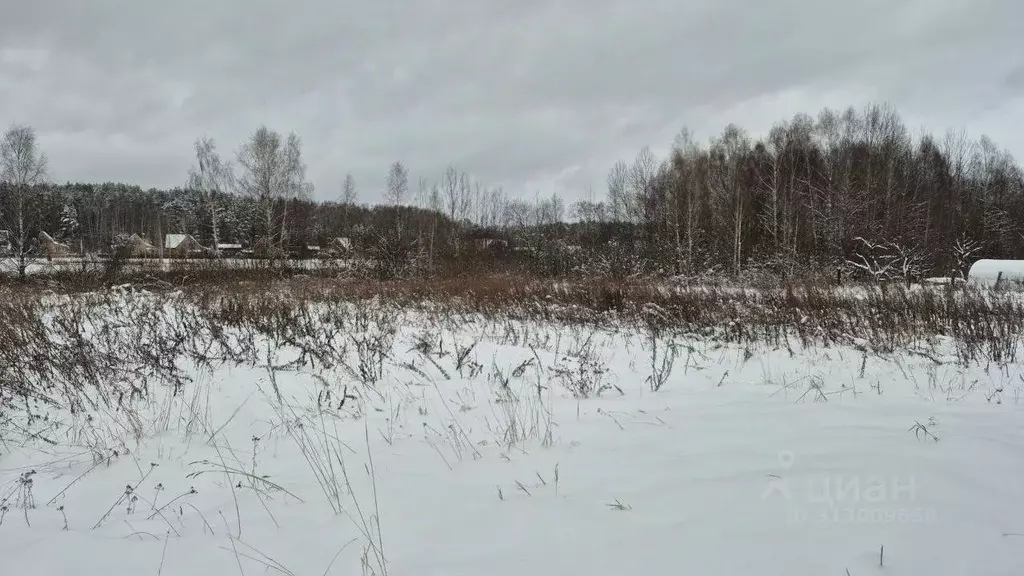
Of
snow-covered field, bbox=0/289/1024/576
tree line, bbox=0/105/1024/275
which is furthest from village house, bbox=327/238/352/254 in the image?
snow-covered field, bbox=0/289/1024/576

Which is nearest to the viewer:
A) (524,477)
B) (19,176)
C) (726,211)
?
(524,477)

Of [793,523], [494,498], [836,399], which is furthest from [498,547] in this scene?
[836,399]

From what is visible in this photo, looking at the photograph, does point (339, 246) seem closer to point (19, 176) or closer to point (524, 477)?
point (19, 176)

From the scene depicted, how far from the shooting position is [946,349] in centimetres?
574

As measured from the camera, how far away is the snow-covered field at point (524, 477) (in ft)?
5.94

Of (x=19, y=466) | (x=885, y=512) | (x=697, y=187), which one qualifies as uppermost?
(x=697, y=187)

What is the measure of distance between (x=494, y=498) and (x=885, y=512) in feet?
5.74

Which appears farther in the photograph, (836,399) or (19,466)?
(836,399)

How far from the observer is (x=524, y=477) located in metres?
2.53

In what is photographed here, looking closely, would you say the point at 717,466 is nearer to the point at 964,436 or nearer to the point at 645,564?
the point at 645,564

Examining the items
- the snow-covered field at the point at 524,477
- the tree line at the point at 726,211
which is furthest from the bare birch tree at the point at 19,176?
the snow-covered field at the point at 524,477

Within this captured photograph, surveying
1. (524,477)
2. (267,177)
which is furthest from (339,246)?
(524,477)

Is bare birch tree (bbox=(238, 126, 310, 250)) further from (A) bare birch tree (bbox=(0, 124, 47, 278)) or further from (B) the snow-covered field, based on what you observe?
(B) the snow-covered field

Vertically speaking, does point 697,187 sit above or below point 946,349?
above
